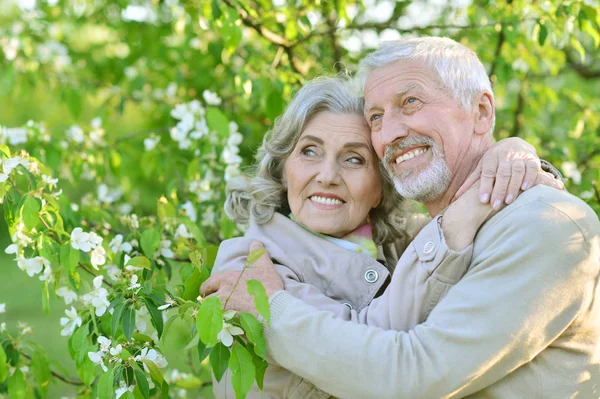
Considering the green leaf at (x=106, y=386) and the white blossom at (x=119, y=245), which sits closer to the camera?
the green leaf at (x=106, y=386)

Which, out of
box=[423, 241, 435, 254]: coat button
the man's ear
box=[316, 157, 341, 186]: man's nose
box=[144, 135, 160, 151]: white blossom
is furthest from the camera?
box=[144, 135, 160, 151]: white blossom

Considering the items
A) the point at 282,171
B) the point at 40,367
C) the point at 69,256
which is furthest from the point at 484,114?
the point at 40,367

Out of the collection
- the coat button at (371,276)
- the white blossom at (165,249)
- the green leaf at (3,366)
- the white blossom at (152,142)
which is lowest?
the green leaf at (3,366)

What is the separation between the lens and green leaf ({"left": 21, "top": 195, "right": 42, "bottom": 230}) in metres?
2.56

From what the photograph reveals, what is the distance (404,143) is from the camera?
2.72m

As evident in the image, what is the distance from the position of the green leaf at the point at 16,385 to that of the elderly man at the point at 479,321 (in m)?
0.96

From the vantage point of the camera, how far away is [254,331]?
2.22 meters

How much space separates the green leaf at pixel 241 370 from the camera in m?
2.16

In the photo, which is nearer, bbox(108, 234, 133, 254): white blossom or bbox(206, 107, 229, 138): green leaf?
bbox(108, 234, 133, 254): white blossom

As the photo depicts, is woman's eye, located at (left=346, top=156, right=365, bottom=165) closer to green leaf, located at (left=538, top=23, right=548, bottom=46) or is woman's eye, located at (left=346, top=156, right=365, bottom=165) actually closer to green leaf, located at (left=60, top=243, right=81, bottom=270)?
green leaf, located at (left=60, top=243, right=81, bottom=270)

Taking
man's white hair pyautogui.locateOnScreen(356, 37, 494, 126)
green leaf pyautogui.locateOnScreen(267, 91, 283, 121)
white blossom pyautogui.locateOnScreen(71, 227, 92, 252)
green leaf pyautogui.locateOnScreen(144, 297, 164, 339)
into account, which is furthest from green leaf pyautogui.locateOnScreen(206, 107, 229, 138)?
green leaf pyautogui.locateOnScreen(144, 297, 164, 339)

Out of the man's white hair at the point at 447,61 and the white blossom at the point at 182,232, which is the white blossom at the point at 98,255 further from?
the man's white hair at the point at 447,61

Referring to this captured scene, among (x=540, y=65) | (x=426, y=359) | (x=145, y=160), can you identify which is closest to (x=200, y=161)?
A: (x=145, y=160)

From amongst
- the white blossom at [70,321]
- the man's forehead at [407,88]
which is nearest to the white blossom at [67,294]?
the white blossom at [70,321]
